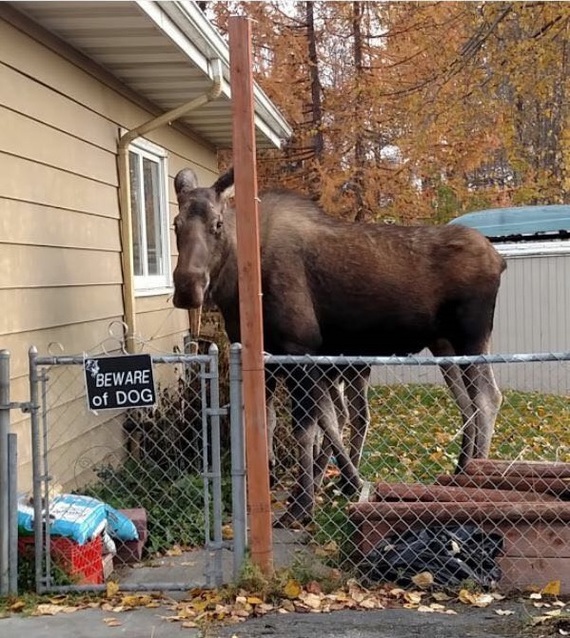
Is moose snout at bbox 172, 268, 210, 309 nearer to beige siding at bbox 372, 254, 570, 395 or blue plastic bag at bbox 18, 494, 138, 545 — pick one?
blue plastic bag at bbox 18, 494, 138, 545

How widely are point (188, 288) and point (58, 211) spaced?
4.13 ft

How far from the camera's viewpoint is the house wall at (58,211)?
6379 millimetres

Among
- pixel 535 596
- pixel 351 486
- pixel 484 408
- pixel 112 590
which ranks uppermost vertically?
pixel 484 408

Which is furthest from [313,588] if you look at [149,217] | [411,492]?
[149,217]

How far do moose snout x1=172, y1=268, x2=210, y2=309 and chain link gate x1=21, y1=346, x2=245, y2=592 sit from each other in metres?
0.66

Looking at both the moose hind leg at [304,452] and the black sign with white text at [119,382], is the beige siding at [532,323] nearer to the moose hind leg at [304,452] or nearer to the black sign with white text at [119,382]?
the moose hind leg at [304,452]

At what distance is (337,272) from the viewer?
7805 millimetres

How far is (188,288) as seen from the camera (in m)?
6.85

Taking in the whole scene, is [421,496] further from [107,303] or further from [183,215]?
[107,303]

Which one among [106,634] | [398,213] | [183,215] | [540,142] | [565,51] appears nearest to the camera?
[106,634]

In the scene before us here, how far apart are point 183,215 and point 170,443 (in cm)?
246

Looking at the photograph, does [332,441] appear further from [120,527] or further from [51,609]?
[51,609]

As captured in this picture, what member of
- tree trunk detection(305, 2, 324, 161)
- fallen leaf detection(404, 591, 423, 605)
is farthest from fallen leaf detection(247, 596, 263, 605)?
tree trunk detection(305, 2, 324, 161)

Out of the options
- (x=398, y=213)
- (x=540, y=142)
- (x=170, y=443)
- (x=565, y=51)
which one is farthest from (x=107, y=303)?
(x=540, y=142)
